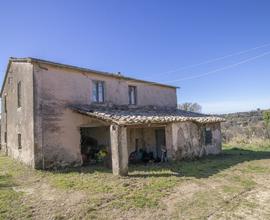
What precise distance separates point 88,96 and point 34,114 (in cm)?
350

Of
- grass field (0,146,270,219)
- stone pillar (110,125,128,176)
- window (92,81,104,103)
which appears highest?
window (92,81,104,103)

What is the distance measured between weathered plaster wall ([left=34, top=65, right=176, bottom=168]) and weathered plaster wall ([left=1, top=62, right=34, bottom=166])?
624 millimetres

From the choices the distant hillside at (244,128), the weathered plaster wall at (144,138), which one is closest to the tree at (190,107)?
the distant hillside at (244,128)

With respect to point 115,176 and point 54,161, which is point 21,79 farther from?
point 115,176

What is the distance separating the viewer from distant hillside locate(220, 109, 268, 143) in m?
26.4

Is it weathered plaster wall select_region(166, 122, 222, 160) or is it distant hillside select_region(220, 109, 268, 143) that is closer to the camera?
weathered plaster wall select_region(166, 122, 222, 160)

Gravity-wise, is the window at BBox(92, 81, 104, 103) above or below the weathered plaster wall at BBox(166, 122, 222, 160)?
above

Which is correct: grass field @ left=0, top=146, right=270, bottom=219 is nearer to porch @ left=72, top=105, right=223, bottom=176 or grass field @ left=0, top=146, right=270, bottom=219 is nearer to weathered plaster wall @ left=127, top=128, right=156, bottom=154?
porch @ left=72, top=105, right=223, bottom=176

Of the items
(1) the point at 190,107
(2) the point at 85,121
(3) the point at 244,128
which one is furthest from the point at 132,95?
(1) the point at 190,107

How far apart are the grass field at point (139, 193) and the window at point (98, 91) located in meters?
4.77

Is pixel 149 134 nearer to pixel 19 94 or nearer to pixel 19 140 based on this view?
pixel 19 140

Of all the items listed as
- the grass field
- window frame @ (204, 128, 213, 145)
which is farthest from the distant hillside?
the grass field

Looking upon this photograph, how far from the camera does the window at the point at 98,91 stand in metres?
16.8

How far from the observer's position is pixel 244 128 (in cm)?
2894
